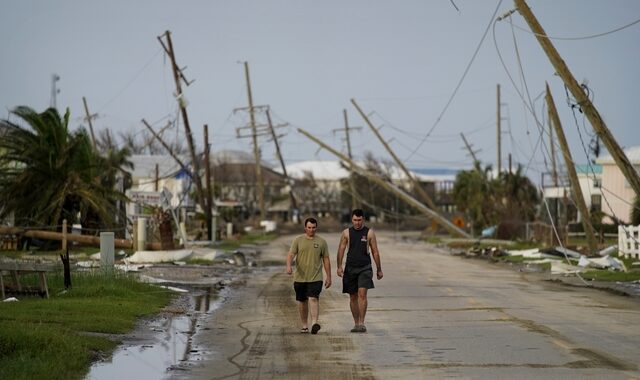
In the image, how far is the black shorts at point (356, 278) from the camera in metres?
17.0

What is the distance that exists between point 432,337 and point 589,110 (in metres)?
12.4

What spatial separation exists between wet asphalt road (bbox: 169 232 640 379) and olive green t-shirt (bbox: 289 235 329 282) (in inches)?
33.4

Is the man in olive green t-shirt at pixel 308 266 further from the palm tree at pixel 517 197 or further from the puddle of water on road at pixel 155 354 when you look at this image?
the palm tree at pixel 517 197

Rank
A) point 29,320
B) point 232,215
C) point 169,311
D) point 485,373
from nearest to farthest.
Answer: point 485,373 → point 29,320 → point 169,311 → point 232,215

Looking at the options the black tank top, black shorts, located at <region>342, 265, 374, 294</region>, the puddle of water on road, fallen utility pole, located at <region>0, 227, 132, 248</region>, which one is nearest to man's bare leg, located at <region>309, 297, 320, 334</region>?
black shorts, located at <region>342, 265, 374, 294</region>

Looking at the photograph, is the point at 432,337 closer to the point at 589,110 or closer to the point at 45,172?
the point at 589,110

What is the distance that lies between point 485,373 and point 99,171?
1421 inches

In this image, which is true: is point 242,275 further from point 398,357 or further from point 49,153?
point 398,357

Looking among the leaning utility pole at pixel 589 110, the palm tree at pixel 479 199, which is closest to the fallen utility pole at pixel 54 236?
the leaning utility pole at pixel 589 110

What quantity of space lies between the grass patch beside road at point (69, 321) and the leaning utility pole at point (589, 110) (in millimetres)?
10605

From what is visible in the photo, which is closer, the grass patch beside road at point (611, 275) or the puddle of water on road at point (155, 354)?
the puddle of water on road at point (155, 354)

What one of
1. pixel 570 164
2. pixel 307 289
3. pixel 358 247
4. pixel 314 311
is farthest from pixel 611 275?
pixel 314 311

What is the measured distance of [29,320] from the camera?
16.0 m

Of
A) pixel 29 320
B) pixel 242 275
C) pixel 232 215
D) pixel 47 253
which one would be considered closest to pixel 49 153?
pixel 47 253
